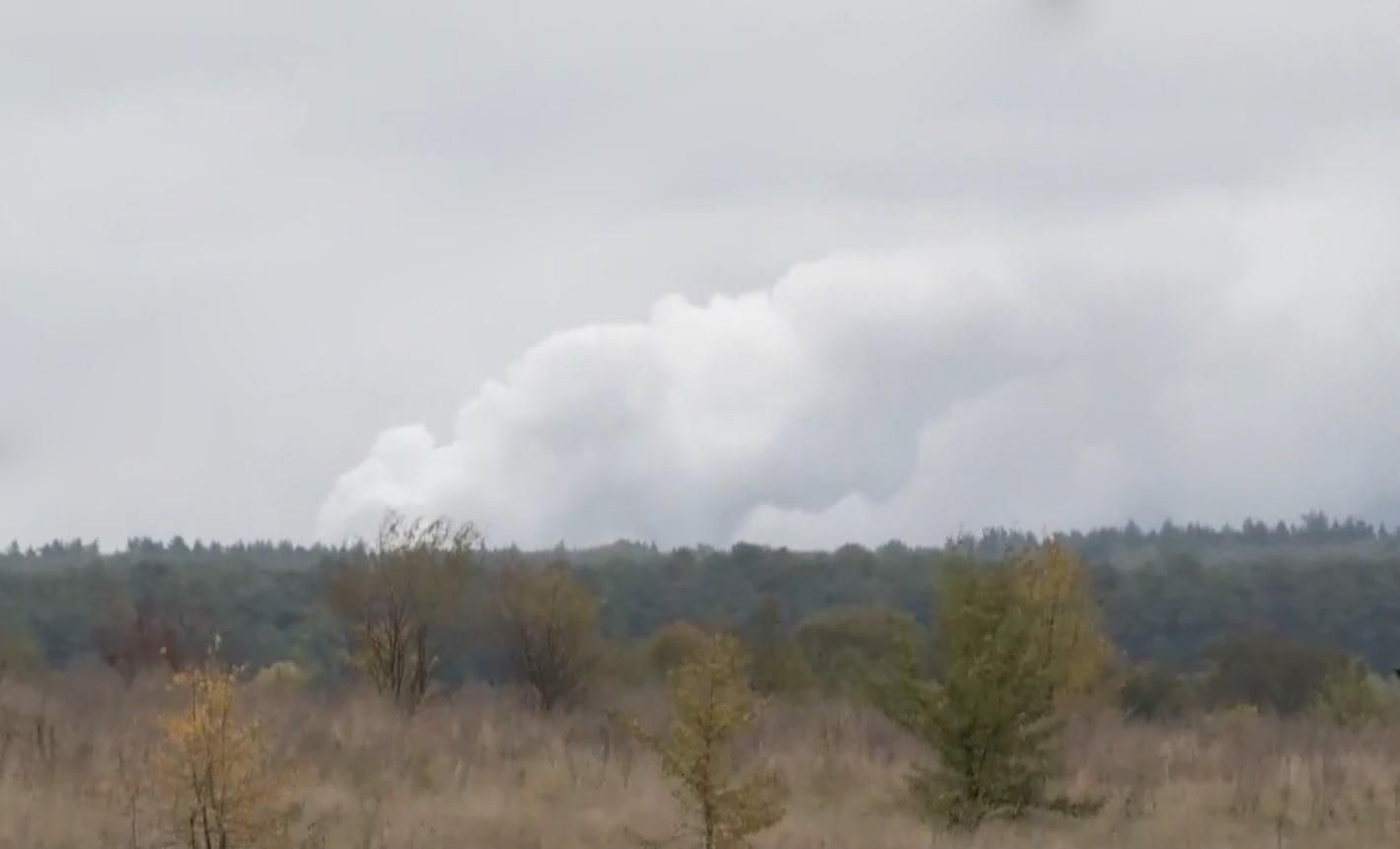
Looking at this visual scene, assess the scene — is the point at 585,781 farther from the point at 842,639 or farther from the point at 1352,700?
the point at 842,639

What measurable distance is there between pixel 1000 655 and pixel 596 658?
935 inches

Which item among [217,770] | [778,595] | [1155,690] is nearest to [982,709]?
[217,770]

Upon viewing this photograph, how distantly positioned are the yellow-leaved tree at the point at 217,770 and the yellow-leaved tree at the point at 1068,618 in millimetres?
9438

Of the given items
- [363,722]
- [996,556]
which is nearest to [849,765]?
[996,556]

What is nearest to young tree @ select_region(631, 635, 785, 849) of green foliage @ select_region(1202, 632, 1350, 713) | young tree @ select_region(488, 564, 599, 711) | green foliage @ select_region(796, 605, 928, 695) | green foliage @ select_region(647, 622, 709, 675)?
young tree @ select_region(488, 564, 599, 711)

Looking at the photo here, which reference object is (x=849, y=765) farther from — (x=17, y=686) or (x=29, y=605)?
(x=29, y=605)

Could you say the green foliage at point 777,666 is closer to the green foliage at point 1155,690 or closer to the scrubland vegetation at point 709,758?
the green foliage at point 1155,690

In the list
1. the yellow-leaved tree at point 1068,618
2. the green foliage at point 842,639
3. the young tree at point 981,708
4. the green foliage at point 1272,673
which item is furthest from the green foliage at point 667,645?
the young tree at point 981,708

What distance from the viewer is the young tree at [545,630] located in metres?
35.6

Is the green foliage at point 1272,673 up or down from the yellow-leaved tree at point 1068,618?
down

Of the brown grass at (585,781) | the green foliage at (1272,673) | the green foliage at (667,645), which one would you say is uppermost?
the green foliage at (667,645)

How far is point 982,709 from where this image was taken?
666 inches

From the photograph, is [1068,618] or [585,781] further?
[1068,618]

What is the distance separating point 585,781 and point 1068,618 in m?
12.0
